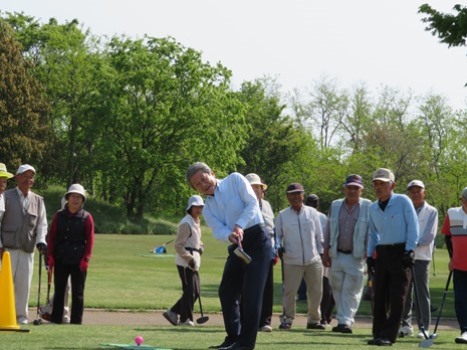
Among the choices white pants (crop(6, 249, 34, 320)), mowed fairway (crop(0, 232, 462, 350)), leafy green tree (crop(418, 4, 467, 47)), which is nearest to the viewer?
mowed fairway (crop(0, 232, 462, 350))

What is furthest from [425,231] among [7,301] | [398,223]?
[7,301]

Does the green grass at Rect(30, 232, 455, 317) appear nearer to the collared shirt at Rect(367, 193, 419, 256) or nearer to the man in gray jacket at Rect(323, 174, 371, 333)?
the man in gray jacket at Rect(323, 174, 371, 333)

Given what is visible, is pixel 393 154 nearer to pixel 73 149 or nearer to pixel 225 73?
pixel 225 73

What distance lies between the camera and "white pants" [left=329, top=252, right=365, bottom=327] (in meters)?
16.5

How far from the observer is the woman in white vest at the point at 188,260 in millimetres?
17797

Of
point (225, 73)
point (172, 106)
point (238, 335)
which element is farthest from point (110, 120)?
point (238, 335)

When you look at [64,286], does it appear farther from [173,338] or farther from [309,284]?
[309,284]

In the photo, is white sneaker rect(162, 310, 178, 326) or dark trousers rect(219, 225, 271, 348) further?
white sneaker rect(162, 310, 178, 326)

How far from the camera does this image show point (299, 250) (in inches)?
687

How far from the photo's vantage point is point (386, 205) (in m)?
14.3

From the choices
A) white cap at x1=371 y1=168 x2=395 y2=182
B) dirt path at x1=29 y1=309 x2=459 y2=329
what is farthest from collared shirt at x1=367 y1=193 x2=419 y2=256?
dirt path at x1=29 y1=309 x2=459 y2=329

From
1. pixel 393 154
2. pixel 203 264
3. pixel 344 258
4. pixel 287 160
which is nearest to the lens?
pixel 344 258

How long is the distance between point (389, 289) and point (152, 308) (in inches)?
318

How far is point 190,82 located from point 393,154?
16393 mm
